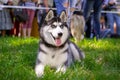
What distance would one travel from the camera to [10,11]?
11.8m

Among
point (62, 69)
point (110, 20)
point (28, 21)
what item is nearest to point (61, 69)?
point (62, 69)

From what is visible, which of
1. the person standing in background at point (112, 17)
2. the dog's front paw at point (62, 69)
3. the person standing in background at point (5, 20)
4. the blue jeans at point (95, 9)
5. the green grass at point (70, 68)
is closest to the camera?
the green grass at point (70, 68)

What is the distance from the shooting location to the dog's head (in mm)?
5562

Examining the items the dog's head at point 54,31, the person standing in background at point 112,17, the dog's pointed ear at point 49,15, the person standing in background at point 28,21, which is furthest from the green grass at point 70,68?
the person standing in background at point 112,17

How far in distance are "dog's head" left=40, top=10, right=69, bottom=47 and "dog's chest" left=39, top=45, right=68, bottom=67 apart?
0.09m

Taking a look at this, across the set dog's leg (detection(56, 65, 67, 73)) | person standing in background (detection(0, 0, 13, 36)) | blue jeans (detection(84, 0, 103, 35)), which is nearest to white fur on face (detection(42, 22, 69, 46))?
dog's leg (detection(56, 65, 67, 73))

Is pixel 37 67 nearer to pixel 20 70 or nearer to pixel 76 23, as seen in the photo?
pixel 20 70

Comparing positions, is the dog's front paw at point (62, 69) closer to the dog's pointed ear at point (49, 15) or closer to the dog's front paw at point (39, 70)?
the dog's front paw at point (39, 70)

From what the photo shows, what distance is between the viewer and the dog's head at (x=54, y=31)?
5562 mm

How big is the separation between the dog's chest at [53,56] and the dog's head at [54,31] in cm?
9

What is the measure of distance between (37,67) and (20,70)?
496 mm

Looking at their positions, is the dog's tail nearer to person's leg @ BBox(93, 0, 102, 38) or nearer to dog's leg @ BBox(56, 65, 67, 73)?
dog's leg @ BBox(56, 65, 67, 73)

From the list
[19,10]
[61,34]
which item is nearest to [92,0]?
[19,10]

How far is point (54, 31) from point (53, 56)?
0.34m
